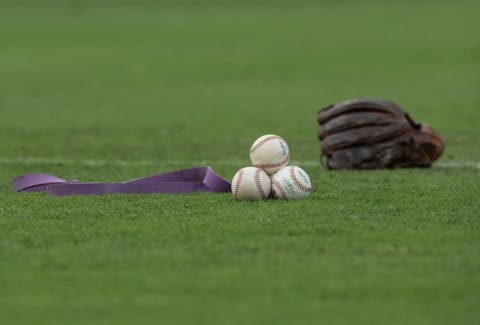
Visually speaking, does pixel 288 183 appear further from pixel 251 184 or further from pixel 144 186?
pixel 144 186

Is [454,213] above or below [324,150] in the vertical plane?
below

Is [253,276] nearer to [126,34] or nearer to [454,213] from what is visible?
[454,213]

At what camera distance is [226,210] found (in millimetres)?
7691

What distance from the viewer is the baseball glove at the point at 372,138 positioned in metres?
10.6

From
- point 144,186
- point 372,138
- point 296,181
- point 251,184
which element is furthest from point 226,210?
point 372,138

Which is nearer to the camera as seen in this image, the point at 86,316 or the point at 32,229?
the point at 86,316

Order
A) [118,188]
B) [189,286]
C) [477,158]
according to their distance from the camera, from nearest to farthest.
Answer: [189,286] < [118,188] < [477,158]

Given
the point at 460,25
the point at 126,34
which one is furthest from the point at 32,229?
the point at 460,25

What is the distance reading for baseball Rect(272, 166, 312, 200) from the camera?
8055mm

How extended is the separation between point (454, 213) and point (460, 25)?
104ft

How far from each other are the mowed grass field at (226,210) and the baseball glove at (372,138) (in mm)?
242

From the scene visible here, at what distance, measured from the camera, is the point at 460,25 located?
38.2 metres

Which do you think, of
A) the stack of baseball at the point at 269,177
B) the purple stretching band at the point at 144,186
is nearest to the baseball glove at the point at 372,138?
the purple stretching band at the point at 144,186

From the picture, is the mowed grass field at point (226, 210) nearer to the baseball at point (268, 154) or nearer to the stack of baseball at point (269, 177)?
the stack of baseball at point (269, 177)
